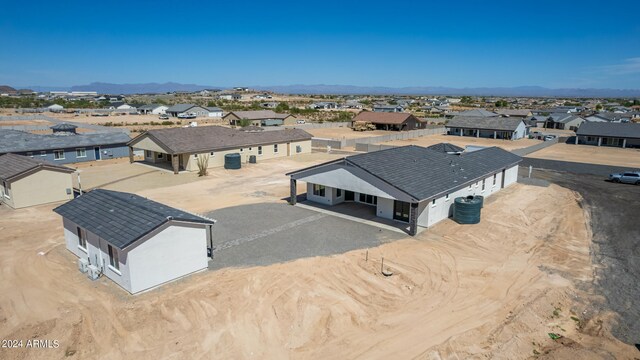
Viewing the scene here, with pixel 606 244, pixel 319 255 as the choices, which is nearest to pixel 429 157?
pixel 606 244

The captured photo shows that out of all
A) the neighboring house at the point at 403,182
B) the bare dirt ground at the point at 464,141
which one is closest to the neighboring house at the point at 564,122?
the bare dirt ground at the point at 464,141

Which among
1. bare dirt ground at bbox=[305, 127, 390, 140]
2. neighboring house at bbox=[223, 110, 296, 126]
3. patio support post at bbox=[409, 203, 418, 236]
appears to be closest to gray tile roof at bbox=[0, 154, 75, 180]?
patio support post at bbox=[409, 203, 418, 236]

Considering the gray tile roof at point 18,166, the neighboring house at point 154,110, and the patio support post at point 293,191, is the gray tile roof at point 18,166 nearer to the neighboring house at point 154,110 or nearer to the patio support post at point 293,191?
the patio support post at point 293,191

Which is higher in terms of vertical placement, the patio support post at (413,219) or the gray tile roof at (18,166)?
the gray tile roof at (18,166)

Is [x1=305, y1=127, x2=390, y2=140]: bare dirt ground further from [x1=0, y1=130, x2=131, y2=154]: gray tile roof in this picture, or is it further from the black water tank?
[x1=0, y1=130, x2=131, y2=154]: gray tile roof

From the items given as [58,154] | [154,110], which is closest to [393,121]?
[58,154]

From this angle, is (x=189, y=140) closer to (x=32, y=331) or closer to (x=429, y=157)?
(x=429, y=157)
